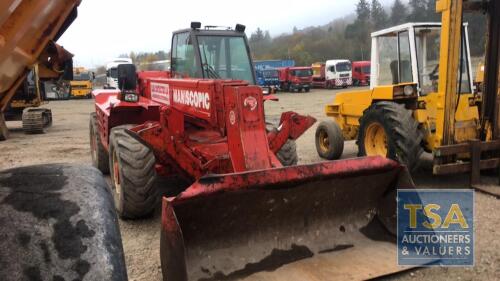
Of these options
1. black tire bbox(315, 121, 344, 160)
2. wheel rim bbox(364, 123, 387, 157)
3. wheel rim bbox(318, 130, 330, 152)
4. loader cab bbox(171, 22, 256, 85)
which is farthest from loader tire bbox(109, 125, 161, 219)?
wheel rim bbox(318, 130, 330, 152)

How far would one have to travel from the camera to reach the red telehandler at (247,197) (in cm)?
339

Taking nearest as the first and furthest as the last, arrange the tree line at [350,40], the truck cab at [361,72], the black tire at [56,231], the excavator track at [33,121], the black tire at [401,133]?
the black tire at [56,231] < the black tire at [401,133] < the excavator track at [33,121] < the truck cab at [361,72] < the tree line at [350,40]

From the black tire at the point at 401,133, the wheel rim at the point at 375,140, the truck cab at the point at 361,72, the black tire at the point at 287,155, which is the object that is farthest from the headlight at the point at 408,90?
the truck cab at the point at 361,72

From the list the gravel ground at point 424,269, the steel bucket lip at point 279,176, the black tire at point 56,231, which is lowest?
the gravel ground at point 424,269

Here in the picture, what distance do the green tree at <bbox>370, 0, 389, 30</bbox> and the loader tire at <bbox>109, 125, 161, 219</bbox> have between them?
6936cm

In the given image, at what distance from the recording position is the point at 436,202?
18.2 ft

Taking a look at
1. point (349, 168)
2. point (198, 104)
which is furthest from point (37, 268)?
point (198, 104)

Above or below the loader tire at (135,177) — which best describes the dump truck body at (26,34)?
above

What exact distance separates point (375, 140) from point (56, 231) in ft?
20.3

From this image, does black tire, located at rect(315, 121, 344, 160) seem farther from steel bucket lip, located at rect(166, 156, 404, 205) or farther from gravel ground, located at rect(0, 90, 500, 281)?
steel bucket lip, located at rect(166, 156, 404, 205)

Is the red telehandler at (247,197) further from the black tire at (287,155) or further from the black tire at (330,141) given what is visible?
the black tire at (330,141)

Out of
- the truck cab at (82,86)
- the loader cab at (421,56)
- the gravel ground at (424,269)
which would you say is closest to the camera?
the gravel ground at (424,269)

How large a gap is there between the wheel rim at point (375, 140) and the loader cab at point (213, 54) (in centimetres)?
220

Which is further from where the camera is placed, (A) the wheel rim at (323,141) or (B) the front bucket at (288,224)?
(A) the wheel rim at (323,141)
